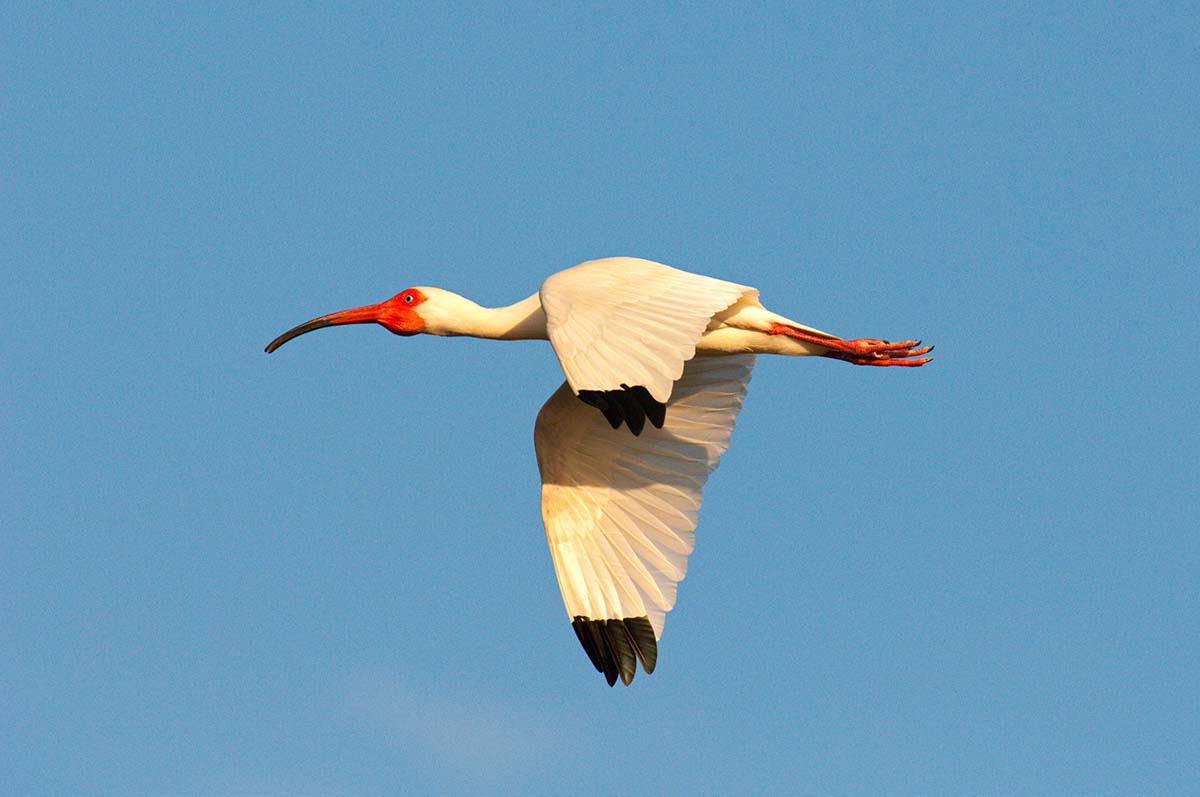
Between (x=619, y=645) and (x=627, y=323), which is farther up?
(x=627, y=323)

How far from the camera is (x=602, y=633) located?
16531 mm

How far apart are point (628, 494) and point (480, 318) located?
2.23 m

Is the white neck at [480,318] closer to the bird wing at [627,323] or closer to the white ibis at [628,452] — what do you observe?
the white ibis at [628,452]

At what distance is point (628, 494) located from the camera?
56.5ft

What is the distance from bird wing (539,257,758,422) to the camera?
12.6 metres

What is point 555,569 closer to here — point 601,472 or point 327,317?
point 601,472

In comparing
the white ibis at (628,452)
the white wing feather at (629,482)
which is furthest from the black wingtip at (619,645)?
the white wing feather at (629,482)

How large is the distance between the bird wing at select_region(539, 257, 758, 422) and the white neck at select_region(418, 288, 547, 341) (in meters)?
1.54

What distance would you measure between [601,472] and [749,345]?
94.0 inches

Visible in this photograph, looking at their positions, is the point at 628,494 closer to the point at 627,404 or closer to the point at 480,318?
the point at 480,318

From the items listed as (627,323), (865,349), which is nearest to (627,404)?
(627,323)

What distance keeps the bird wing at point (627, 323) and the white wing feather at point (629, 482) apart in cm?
273

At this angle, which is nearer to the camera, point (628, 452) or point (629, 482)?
point (629, 482)

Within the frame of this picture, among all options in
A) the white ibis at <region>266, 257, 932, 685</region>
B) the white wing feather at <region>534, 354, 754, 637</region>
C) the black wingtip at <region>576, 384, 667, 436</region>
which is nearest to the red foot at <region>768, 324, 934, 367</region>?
the white ibis at <region>266, 257, 932, 685</region>
